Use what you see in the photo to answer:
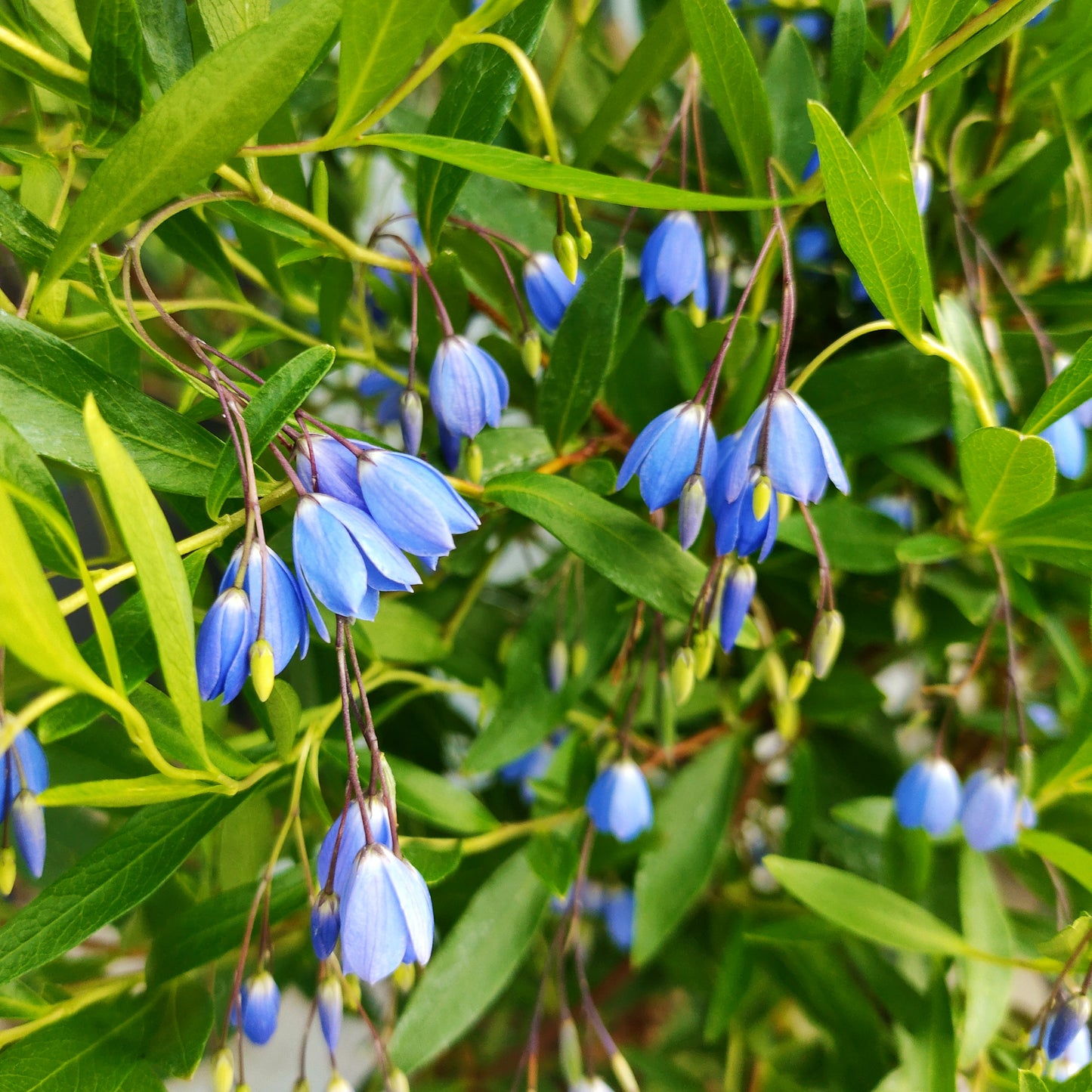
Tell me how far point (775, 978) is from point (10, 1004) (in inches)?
15.8

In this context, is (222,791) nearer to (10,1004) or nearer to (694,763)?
(10,1004)

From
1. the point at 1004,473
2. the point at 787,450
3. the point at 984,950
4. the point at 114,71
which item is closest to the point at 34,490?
the point at 114,71

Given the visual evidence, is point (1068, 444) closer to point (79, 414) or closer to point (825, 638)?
point (825, 638)

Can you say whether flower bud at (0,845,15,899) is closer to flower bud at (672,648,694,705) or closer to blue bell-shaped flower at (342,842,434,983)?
blue bell-shaped flower at (342,842,434,983)

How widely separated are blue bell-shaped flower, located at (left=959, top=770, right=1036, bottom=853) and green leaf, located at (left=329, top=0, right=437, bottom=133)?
41 cm

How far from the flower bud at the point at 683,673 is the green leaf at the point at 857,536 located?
99 millimetres

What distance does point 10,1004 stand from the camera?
1.32ft

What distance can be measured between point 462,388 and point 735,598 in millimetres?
138

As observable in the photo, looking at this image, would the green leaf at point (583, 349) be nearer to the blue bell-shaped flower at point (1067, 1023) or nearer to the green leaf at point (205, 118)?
the green leaf at point (205, 118)

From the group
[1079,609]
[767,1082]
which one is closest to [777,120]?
[1079,609]

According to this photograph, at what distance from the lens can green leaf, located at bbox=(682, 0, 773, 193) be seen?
339mm

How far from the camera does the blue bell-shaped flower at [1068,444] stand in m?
0.45

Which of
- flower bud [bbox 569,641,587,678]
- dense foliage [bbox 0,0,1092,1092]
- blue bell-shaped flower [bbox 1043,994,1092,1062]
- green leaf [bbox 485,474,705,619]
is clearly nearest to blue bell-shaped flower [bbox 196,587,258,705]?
dense foliage [bbox 0,0,1092,1092]

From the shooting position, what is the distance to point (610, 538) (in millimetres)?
381
